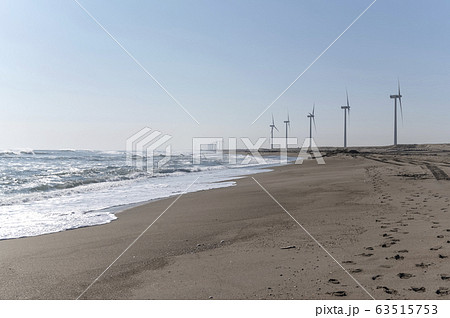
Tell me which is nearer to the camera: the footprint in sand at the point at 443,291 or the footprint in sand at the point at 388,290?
the footprint in sand at the point at 443,291

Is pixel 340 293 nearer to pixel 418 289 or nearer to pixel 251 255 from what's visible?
pixel 418 289

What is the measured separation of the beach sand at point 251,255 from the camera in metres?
3.35

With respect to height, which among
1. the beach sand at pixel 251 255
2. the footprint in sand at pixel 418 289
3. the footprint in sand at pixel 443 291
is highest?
the footprint in sand at pixel 443 291

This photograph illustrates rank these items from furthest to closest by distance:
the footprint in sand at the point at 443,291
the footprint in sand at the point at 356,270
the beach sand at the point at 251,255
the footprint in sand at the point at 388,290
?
1. the footprint in sand at the point at 356,270
2. the beach sand at the point at 251,255
3. the footprint in sand at the point at 388,290
4. the footprint in sand at the point at 443,291

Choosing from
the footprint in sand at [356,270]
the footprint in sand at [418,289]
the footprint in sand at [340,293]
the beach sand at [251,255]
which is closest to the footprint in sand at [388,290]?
the beach sand at [251,255]

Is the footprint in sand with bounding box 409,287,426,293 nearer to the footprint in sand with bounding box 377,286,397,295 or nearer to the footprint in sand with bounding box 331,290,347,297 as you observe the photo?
the footprint in sand with bounding box 377,286,397,295

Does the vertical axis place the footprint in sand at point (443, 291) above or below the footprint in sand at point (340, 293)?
above

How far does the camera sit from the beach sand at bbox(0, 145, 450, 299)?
3.35 metres

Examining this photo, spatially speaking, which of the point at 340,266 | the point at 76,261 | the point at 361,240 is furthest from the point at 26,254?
the point at 361,240

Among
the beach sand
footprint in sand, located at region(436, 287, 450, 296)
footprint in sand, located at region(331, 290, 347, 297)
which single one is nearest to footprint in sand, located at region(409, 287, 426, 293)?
the beach sand

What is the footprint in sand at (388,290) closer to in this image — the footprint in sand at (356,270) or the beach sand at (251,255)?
the beach sand at (251,255)

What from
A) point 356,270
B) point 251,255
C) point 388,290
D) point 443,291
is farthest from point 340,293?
point 251,255

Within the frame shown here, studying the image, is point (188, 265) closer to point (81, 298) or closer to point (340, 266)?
point (81, 298)
